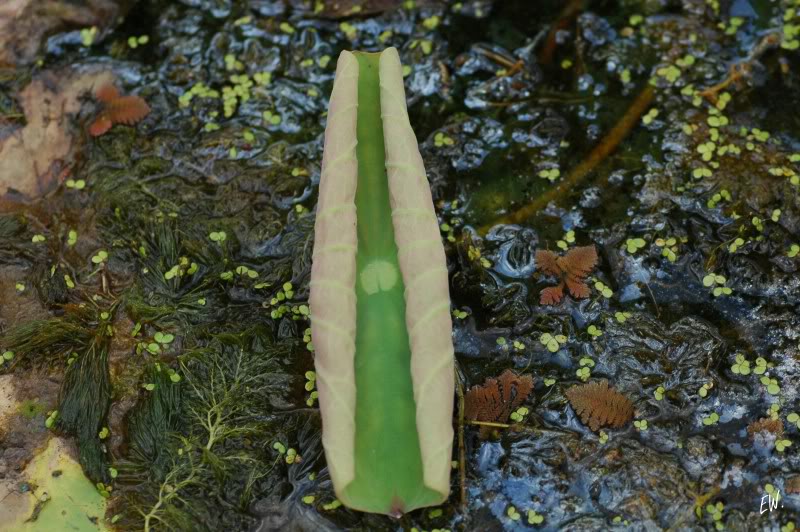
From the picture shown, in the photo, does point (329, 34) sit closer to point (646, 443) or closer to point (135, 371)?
point (135, 371)

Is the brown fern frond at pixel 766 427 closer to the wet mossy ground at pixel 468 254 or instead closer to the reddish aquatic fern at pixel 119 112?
the wet mossy ground at pixel 468 254

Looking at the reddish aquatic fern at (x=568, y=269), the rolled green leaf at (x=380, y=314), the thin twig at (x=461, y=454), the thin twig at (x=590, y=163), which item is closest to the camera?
the rolled green leaf at (x=380, y=314)

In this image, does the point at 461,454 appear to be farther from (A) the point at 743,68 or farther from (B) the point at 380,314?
(A) the point at 743,68

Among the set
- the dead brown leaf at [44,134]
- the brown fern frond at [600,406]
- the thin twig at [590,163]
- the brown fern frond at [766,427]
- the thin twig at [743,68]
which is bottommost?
the brown fern frond at [600,406]

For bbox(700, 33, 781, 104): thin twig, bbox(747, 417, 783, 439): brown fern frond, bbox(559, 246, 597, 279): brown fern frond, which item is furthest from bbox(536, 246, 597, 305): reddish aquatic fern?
bbox(700, 33, 781, 104): thin twig

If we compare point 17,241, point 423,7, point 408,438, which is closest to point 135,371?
point 17,241

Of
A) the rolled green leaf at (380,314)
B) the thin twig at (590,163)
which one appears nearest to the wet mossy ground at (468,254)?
the thin twig at (590,163)
